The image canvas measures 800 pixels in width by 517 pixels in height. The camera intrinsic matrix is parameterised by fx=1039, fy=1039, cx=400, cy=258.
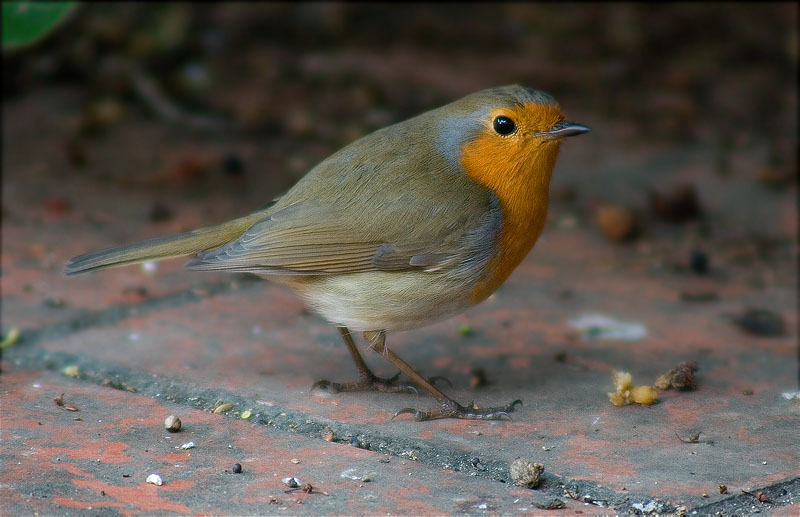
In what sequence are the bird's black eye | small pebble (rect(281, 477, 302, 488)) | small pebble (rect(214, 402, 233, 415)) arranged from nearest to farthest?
1. small pebble (rect(281, 477, 302, 488))
2. small pebble (rect(214, 402, 233, 415))
3. the bird's black eye

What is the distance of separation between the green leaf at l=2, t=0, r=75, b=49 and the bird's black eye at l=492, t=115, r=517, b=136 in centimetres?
176

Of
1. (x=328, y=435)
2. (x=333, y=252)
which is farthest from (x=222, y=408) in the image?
(x=333, y=252)

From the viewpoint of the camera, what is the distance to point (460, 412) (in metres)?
3.18

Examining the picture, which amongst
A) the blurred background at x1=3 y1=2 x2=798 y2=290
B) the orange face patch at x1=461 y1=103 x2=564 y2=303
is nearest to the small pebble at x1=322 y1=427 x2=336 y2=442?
the orange face patch at x1=461 y1=103 x2=564 y2=303

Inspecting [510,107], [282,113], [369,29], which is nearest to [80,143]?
[282,113]

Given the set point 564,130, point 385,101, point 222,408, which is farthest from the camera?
point 385,101

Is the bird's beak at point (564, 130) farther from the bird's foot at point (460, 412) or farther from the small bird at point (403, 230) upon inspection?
the bird's foot at point (460, 412)

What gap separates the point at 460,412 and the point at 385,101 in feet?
10.9

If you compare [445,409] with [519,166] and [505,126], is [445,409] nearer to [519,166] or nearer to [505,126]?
[519,166]

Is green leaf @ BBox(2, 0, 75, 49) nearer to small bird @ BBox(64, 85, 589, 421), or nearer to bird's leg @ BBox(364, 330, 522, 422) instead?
small bird @ BBox(64, 85, 589, 421)

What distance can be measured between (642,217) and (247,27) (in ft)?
9.99

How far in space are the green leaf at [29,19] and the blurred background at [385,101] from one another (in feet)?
0.12

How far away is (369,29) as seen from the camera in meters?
6.84

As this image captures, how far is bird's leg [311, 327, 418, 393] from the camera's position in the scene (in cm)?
332
